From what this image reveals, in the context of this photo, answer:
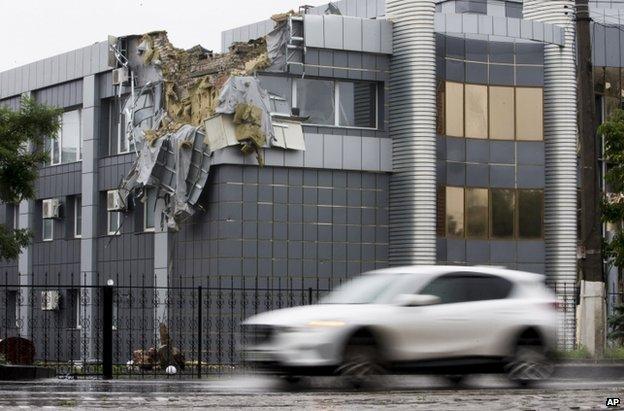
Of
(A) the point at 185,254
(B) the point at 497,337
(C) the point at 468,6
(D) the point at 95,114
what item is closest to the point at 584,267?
(B) the point at 497,337

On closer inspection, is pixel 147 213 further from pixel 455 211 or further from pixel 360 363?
pixel 360 363

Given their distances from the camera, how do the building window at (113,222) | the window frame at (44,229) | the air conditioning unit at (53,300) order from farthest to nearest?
the window frame at (44,229), the air conditioning unit at (53,300), the building window at (113,222)

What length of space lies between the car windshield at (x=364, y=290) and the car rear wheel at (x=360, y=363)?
2.14ft

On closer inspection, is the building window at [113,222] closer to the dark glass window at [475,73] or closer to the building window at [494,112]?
the building window at [494,112]

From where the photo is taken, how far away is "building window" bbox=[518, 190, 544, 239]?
44.5 m

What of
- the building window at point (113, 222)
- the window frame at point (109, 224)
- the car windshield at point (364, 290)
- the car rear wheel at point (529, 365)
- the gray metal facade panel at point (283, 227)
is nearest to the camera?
the car windshield at point (364, 290)

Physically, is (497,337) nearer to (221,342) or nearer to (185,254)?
(221,342)

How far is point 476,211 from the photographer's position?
44.1m

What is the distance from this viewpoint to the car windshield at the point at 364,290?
18.6m

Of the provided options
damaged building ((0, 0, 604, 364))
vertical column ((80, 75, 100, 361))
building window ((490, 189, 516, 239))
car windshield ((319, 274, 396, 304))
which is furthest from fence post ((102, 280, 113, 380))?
vertical column ((80, 75, 100, 361))

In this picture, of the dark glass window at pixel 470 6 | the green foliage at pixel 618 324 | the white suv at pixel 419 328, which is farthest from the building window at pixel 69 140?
the white suv at pixel 419 328

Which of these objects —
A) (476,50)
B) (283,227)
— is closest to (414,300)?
(283,227)

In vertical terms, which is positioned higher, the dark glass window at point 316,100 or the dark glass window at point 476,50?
the dark glass window at point 476,50

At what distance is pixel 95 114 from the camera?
47875 millimetres
